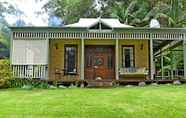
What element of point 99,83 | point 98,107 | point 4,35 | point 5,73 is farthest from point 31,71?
point 4,35

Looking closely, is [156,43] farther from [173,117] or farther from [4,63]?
[173,117]

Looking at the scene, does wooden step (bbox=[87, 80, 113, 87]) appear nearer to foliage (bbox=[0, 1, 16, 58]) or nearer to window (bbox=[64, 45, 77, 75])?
window (bbox=[64, 45, 77, 75])

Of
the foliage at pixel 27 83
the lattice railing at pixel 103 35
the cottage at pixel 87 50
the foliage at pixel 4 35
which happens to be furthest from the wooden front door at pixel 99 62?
the foliage at pixel 4 35

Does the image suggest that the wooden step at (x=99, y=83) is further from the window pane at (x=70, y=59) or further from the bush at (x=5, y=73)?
the bush at (x=5, y=73)

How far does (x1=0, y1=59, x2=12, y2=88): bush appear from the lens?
16.2 m

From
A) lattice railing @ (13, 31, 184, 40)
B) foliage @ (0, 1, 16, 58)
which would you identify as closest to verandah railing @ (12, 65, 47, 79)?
lattice railing @ (13, 31, 184, 40)

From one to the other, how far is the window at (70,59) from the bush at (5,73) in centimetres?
393

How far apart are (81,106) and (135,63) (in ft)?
37.5

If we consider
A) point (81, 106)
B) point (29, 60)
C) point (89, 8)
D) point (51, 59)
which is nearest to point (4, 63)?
point (29, 60)

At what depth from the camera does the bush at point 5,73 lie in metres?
16.2

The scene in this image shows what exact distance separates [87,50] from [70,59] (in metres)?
1.19

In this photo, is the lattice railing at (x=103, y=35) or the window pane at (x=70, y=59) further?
the window pane at (x=70, y=59)

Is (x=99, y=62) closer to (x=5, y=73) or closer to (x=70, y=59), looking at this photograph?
(x=70, y=59)

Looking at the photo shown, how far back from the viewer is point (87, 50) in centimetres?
2022
